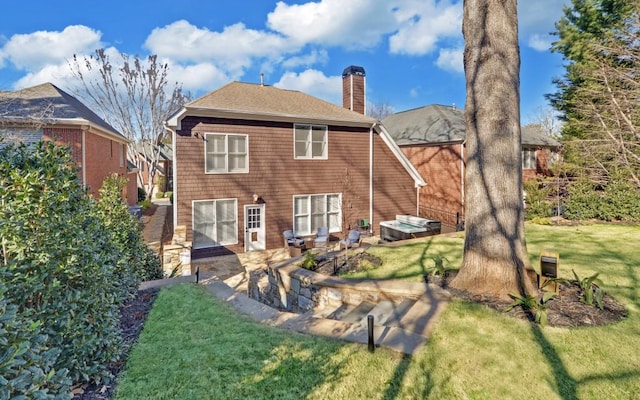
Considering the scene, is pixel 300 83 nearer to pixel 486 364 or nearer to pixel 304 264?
pixel 304 264

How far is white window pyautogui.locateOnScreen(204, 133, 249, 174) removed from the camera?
12.1 metres

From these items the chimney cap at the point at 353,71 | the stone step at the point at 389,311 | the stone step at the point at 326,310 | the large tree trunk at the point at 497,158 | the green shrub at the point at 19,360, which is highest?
the chimney cap at the point at 353,71

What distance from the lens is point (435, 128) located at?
19.1m

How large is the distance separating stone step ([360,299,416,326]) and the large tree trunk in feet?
3.78

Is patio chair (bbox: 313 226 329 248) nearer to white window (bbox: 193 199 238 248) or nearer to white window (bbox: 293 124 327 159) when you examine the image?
white window (bbox: 193 199 238 248)

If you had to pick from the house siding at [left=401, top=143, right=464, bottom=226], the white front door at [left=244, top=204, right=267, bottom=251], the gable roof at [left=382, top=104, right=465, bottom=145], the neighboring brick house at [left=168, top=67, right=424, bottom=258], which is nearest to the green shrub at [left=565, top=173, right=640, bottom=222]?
the house siding at [left=401, top=143, right=464, bottom=226]

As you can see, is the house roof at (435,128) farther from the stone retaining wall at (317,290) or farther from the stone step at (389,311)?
the stone step at (389,311)

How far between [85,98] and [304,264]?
24469 millimetres

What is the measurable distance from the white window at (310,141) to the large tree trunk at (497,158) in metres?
8.97

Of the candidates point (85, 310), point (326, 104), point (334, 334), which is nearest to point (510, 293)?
point (334, 334)

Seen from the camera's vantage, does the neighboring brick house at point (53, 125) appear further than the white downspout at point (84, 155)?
No

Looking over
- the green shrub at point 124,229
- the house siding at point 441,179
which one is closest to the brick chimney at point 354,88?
the house siding at point 441,179

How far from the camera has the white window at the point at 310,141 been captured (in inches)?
544

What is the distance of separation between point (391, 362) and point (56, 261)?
11.9 ft
